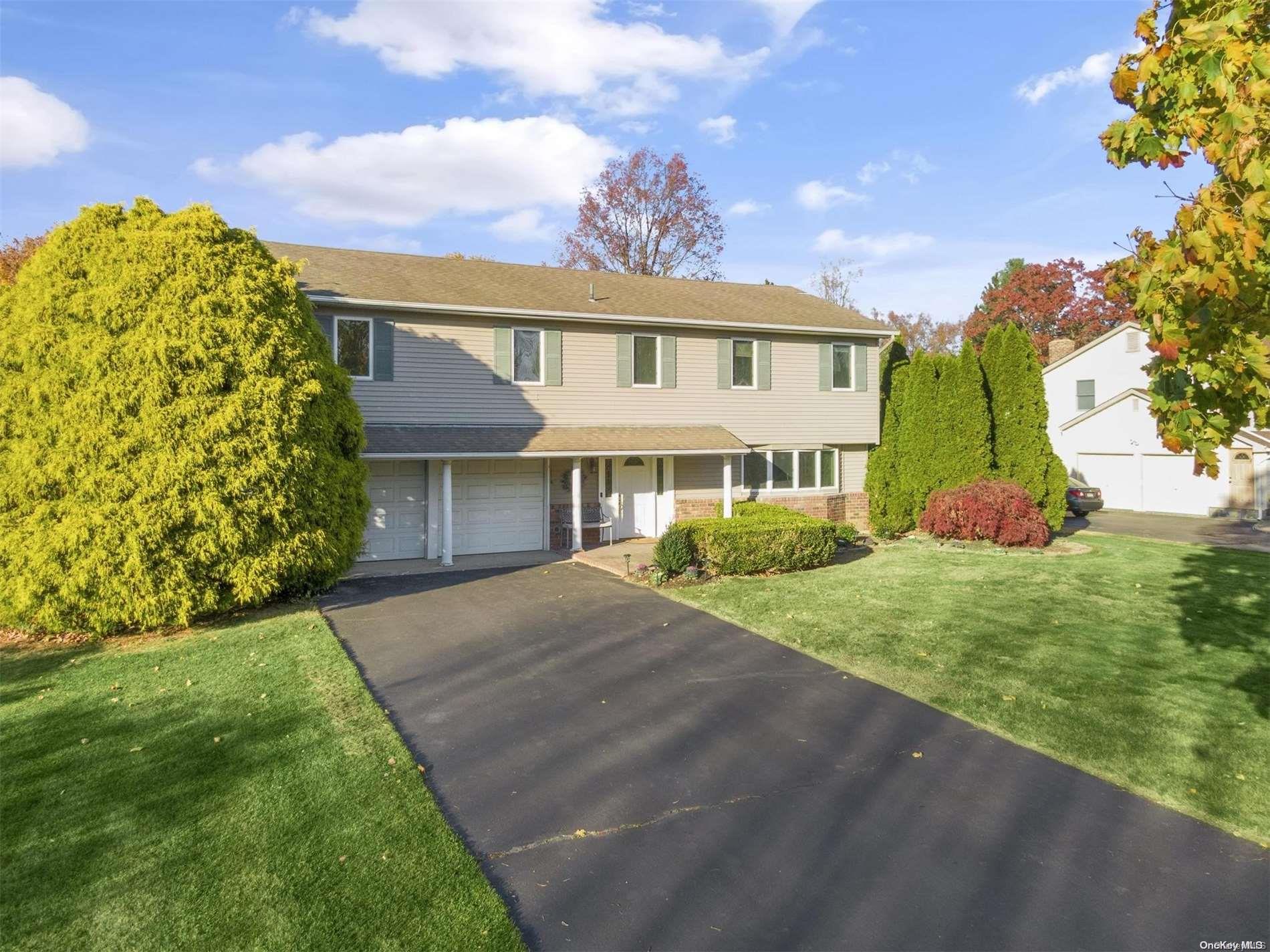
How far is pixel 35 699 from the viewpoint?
7.01m

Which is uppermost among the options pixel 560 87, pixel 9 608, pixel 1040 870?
pixel 560 87

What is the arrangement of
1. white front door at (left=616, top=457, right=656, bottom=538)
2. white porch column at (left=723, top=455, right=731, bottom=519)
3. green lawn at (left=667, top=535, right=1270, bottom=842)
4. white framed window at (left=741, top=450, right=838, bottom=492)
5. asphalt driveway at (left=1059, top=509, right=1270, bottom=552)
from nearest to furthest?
green lawn at (left=667, top=535, right=1270, bottom=842)
white porch column at (left=723, top=455, right=731, bottom=519)
white front door at (left=616, top=457, right=656, bottom=538)
asphalt driveway at (left=1059, top=509, right=1270, bottom=552)
white framed window at (left=741, top=450, right=838, bottom=492)

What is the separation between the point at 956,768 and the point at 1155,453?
80.3 feet

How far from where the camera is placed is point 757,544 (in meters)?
12.6

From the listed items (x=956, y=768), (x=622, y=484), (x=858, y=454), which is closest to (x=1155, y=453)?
(x=858, y=454)

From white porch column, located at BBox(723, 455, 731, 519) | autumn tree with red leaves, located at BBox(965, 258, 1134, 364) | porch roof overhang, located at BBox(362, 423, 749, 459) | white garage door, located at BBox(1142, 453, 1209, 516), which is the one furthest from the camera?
autumn tree with red leaves, located at BBox(965, 258, 1134, 364)

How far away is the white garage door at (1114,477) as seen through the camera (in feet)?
81.6

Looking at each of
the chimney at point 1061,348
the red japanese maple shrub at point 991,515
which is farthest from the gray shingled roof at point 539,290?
the chimney at point 1061,348

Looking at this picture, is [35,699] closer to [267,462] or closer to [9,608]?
[9,608]

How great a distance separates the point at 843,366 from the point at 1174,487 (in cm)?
1381

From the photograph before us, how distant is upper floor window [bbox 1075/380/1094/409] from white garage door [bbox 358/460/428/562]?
87.2 ft

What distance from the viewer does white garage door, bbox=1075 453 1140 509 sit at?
81.6 ft

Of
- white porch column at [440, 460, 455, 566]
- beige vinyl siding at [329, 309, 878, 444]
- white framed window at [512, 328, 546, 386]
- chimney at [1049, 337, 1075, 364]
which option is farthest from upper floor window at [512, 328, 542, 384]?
chimney at [1049, 337, 1075, 364]

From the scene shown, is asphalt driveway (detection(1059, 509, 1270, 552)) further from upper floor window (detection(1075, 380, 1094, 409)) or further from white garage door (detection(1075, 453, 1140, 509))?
upper floor window (detection(1075, 380, 1094, 409))
